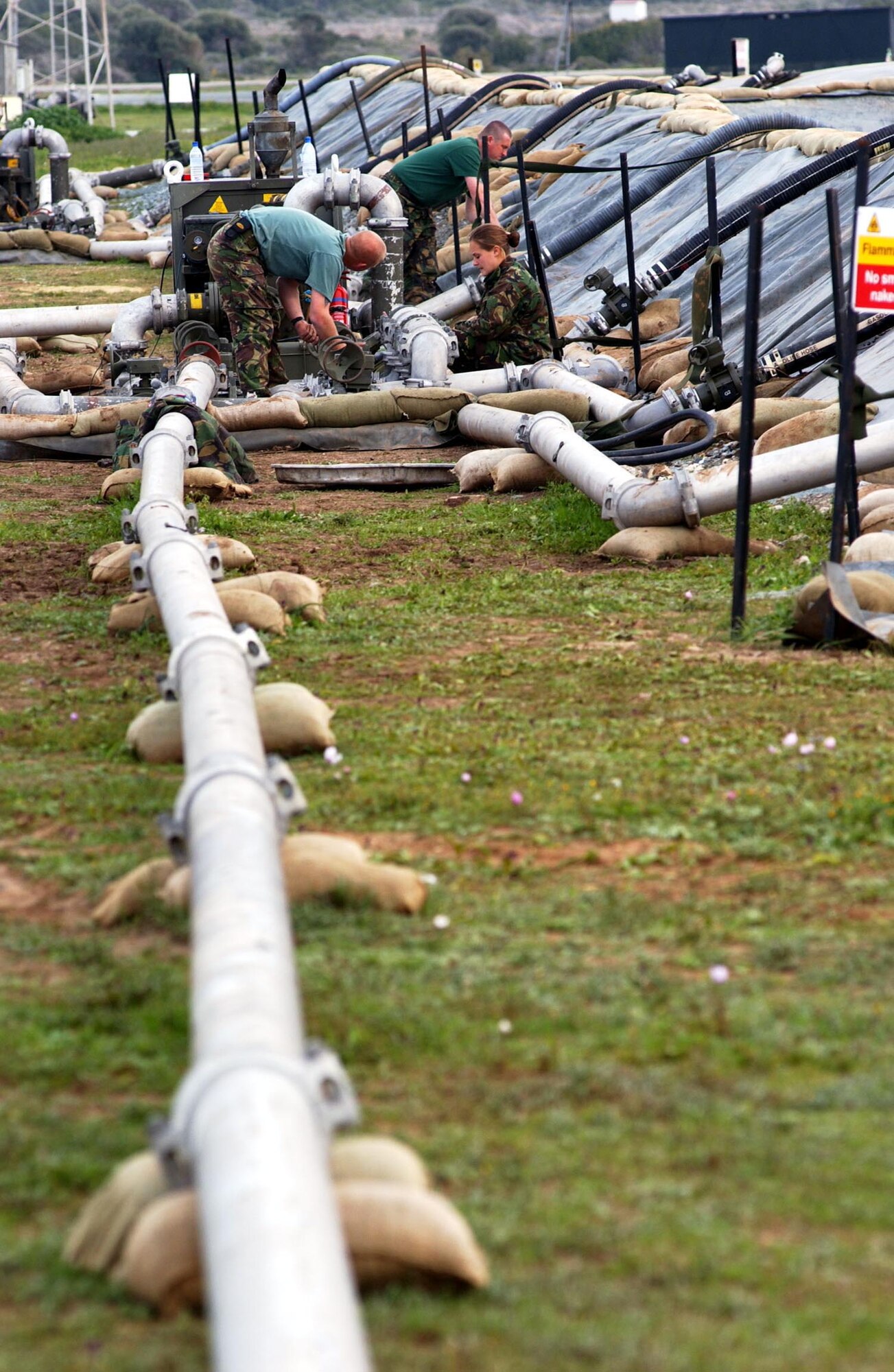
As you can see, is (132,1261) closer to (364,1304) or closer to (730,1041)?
(364,1304)

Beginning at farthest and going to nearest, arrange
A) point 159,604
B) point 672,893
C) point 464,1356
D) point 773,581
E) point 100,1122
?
point 773,581, point 159,604, point 672,893, point 100,1122, point 464,1356

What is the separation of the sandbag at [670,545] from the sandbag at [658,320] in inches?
233

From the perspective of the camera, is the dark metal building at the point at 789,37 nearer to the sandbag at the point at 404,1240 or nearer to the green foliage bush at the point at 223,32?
the green foliage bush at the point at 223,32

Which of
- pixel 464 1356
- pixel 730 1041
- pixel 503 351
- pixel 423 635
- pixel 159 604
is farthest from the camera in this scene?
pixel 503 351

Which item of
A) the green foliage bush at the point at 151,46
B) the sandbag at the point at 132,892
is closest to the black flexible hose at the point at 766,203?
the sandbag at the point at 132,892

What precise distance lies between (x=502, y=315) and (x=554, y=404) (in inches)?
66.5

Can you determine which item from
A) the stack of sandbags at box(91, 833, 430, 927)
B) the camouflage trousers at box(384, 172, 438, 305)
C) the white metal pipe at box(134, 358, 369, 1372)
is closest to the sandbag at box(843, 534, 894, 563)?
the white metal pipe at box(134, 358, 369, 1372)

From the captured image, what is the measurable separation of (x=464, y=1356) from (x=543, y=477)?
26.9ft

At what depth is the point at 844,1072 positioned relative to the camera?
10.5ft

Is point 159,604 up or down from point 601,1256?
up

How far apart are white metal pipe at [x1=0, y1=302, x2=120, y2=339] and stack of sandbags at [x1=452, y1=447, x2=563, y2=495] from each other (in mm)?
6058

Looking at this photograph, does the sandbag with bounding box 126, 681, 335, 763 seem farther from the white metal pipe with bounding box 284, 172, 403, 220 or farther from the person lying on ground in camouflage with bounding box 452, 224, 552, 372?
the white metal pipe with bounding box 284, 172, 403, 220

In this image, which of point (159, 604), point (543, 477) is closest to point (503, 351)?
point (543, 477)

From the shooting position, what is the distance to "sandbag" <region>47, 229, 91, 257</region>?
87.6ft
